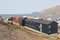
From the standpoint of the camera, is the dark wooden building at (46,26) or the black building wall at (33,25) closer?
the dark wooden building at (46,26)

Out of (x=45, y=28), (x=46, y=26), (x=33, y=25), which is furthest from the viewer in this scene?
(x=33, y=25)

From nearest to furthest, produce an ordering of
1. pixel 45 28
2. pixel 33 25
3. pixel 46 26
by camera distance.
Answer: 1. pixel 46 26
2. pixel 45 28
3. pixel 33 25

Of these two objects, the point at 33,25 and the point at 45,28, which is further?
the point at 33,25

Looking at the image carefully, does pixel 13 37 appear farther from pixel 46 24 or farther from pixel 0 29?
pixel 46 24

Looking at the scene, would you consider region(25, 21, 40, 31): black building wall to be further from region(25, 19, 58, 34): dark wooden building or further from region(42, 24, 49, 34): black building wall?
region(42, 24, 49, 34): black building wall

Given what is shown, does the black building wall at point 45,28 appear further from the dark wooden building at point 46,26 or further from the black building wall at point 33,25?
the black building wall at point 33,25

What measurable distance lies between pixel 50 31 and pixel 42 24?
3199 mm

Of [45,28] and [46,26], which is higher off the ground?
[46,26]

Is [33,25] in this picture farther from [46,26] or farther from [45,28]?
[46,26]

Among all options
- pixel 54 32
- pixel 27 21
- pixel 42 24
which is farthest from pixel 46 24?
pixel 27 21

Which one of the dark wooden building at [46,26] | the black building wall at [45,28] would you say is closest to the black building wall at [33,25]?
the dark wooden building at [46,26]

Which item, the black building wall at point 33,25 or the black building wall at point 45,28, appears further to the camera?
the black building wall at point 33,25

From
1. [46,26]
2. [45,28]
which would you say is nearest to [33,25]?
[45,28]

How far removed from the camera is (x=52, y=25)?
138ft
